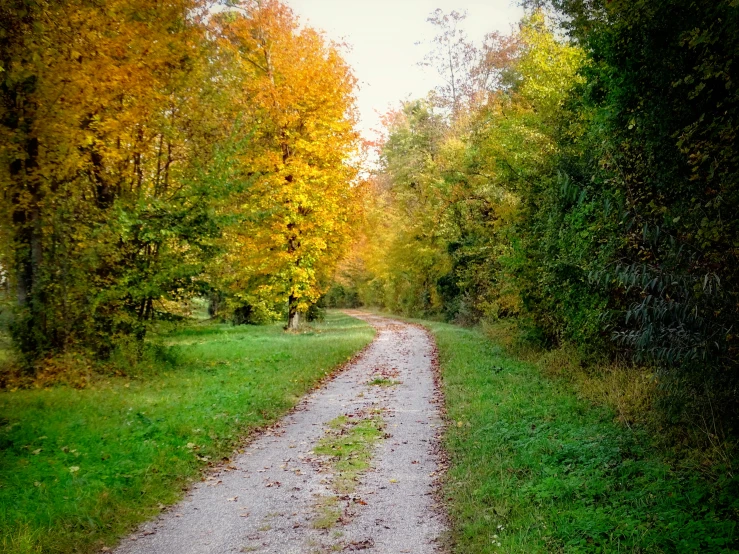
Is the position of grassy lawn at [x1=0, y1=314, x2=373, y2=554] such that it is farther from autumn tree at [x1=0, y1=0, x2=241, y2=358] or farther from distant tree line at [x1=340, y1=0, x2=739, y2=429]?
distant tree line at [x1=340, y1=0, x2=739, y2=429]

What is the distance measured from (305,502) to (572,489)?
2972mm

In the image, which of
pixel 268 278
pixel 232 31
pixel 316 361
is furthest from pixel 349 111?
pixel 316 361

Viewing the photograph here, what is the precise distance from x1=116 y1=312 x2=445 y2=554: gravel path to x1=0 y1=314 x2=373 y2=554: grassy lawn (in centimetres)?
46

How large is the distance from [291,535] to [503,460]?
306 centimetres

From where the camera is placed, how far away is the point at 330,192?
26.2 m

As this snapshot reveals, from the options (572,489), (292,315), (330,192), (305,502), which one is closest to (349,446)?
(305,502)

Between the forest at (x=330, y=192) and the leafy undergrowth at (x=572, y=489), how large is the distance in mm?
202

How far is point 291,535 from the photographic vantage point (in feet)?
17.6

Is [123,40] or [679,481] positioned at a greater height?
[123,40]

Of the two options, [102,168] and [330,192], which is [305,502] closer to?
[102,168]

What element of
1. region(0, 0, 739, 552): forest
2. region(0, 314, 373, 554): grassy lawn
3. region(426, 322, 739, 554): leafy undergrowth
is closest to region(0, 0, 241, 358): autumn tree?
region(0, 0, 739, 552): forest

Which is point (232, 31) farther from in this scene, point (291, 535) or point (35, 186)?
point (291, 535)

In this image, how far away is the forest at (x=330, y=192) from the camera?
5.12 metres

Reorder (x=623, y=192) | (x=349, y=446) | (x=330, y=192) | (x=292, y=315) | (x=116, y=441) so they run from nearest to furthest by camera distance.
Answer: (x=623, y=192), (x=116, y=441), (x=349, y=446), (x=330, y=192), (x=292, y=315)
